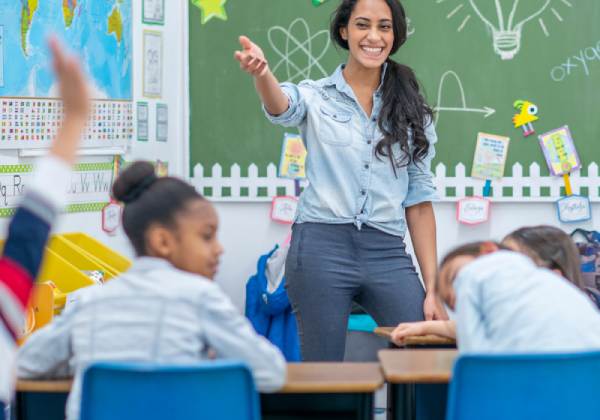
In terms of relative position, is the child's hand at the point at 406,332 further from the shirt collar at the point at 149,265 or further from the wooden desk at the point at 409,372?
the shirt collar at the point at 149,265

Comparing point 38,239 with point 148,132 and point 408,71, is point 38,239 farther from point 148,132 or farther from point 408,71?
point 148,132

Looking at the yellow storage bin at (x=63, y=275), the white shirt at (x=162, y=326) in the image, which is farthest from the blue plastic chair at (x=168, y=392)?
the yellow storage bin at (x=63, y=275)

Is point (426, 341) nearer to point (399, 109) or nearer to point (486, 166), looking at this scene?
point (399, 109)

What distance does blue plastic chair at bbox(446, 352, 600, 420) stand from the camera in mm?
1876

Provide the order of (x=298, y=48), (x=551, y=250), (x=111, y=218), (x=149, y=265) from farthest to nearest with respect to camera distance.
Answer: (x=298, y=48), (x=111, y=218), (x=551, y=250), (x=149, y=265)

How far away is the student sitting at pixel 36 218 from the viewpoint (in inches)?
62.1

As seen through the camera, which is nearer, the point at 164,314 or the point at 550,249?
the point at 164,314

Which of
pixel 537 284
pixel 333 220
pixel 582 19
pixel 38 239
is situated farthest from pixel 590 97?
pixel 38 239

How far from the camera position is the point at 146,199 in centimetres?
201

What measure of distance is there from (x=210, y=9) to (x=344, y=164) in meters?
2.16

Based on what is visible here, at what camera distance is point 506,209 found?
4.84m

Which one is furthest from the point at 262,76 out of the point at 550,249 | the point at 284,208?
the point at 284,208

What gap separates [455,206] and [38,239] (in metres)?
3.47

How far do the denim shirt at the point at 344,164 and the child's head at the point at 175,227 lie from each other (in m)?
0.92
